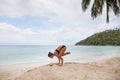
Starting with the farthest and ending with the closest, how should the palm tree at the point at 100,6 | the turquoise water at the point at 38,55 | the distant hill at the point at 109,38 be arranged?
the distant hill at the point at 109,38 → the turquoise water at the point at 38,55 → the palm tree at the point at 100,6

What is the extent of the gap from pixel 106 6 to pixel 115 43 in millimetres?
82141

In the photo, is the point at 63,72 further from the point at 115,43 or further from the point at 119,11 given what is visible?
the point at 115,43

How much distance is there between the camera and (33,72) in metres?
8.58

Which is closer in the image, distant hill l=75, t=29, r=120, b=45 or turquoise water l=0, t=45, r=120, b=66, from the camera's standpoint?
turquoise water l=0, t=45, r=120, b=66

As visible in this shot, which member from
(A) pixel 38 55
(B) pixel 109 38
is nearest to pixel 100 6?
(A) pixel 38 55

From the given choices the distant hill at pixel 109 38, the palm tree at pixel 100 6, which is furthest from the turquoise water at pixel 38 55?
the distant hill at pixel 109 38

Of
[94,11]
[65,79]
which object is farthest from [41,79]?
[94,11]

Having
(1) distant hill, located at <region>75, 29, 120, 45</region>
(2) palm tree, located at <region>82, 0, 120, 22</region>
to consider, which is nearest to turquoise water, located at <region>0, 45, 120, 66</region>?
(2) palm tree, located at <region>82, 0, 120, 22</region>

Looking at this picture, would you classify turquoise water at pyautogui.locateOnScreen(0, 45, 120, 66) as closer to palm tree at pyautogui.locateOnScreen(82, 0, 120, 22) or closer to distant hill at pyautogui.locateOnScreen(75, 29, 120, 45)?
palm tree at pyautogui.locateOnScreen(82, 0, 120, 22)

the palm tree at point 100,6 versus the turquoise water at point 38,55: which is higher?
the palm tree at point 100,6

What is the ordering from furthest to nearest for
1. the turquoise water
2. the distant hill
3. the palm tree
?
the distant hill
the turquoise water
the palm tree

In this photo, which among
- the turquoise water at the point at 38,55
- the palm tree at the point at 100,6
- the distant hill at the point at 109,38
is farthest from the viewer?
the distant hill at the point at 109,38

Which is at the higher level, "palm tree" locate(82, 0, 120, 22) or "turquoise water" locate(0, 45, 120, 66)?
"palm tree" locate(82, 0, 120, 22)

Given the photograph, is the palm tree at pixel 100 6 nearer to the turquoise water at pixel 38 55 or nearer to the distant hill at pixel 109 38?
the turquoise water at pixel 38 55
